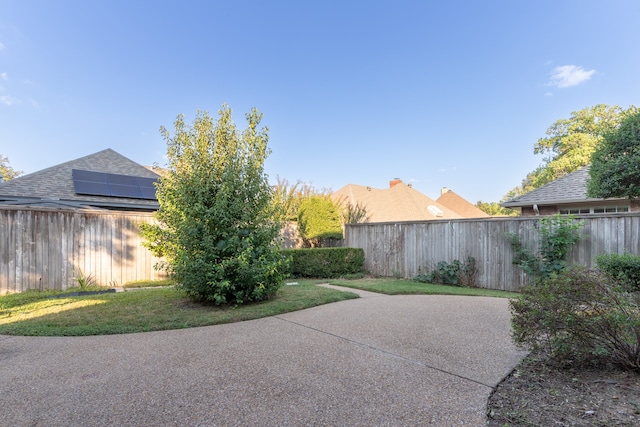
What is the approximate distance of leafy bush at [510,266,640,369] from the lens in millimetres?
2746

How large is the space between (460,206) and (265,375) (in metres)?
30.6

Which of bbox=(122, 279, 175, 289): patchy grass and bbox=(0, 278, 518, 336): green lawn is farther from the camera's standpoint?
bbox=(122, 279, 175, 289): patchy grass

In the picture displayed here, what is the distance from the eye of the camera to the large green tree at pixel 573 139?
21.9 metres

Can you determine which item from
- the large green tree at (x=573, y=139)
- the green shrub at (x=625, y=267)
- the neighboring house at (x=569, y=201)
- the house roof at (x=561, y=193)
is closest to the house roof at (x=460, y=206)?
the large green tree at (x=573, y=139)

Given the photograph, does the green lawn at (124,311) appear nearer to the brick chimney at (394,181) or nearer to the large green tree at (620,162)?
the large green tree at (620,162)

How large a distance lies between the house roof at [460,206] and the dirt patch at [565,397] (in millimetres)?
28035

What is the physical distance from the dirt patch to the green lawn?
3.52m

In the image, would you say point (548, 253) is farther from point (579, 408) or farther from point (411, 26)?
point (411, 26)

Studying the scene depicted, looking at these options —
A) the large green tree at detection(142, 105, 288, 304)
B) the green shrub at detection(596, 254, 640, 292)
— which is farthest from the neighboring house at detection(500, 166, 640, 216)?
the large green tree at detection(142, 105, 288, 304)

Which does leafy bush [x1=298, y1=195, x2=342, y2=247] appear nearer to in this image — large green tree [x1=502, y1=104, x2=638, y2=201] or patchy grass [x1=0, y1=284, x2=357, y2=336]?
patchy grass [x1=0, y1=284, x2=357, y2=336]

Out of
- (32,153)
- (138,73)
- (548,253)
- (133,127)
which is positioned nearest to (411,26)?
(548,253)

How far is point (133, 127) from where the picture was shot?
13.8 meters

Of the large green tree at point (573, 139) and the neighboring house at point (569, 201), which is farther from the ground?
the large green tree at point (573, 139)

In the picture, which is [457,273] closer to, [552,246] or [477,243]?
[477,243]
